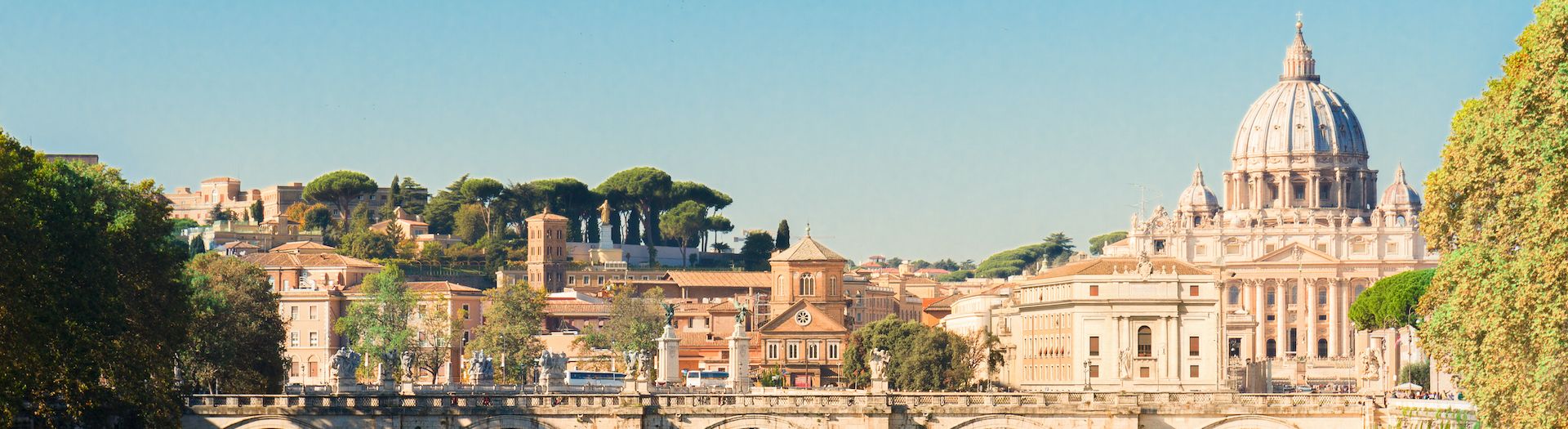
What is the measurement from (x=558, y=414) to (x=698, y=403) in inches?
137

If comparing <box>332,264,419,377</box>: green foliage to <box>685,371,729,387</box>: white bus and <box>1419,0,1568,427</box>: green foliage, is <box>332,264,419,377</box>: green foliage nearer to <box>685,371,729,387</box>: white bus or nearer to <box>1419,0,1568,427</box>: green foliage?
<box>685,371,729,387</box>: white bus

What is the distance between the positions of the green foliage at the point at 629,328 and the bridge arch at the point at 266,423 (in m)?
48.4

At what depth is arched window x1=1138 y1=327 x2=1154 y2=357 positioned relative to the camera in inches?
4070

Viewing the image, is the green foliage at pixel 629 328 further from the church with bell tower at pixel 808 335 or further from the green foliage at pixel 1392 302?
the green foliage at pixel 1392 302

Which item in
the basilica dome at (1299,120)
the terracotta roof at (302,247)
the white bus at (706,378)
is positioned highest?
the basilica dome at (1299,120)

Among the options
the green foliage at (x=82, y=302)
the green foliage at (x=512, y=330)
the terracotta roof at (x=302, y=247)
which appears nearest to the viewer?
the green foliage at (x=82, y=302)

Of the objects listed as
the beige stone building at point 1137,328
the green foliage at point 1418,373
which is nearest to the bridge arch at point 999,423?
the green foliage at point 1418,373

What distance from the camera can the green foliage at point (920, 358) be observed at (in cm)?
10638

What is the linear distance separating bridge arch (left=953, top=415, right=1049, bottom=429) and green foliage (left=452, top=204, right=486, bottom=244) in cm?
11733

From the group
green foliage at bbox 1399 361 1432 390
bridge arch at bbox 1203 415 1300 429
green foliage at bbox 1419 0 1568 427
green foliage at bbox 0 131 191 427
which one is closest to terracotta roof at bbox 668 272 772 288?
green foliage at bbox 1399 361 1432 390

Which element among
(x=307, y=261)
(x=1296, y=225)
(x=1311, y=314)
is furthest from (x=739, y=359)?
(x=1296, y=225)

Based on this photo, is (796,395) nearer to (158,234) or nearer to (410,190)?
(158,234)

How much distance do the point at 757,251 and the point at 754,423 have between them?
113 metres

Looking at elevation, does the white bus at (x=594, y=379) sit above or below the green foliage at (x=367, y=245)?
below
